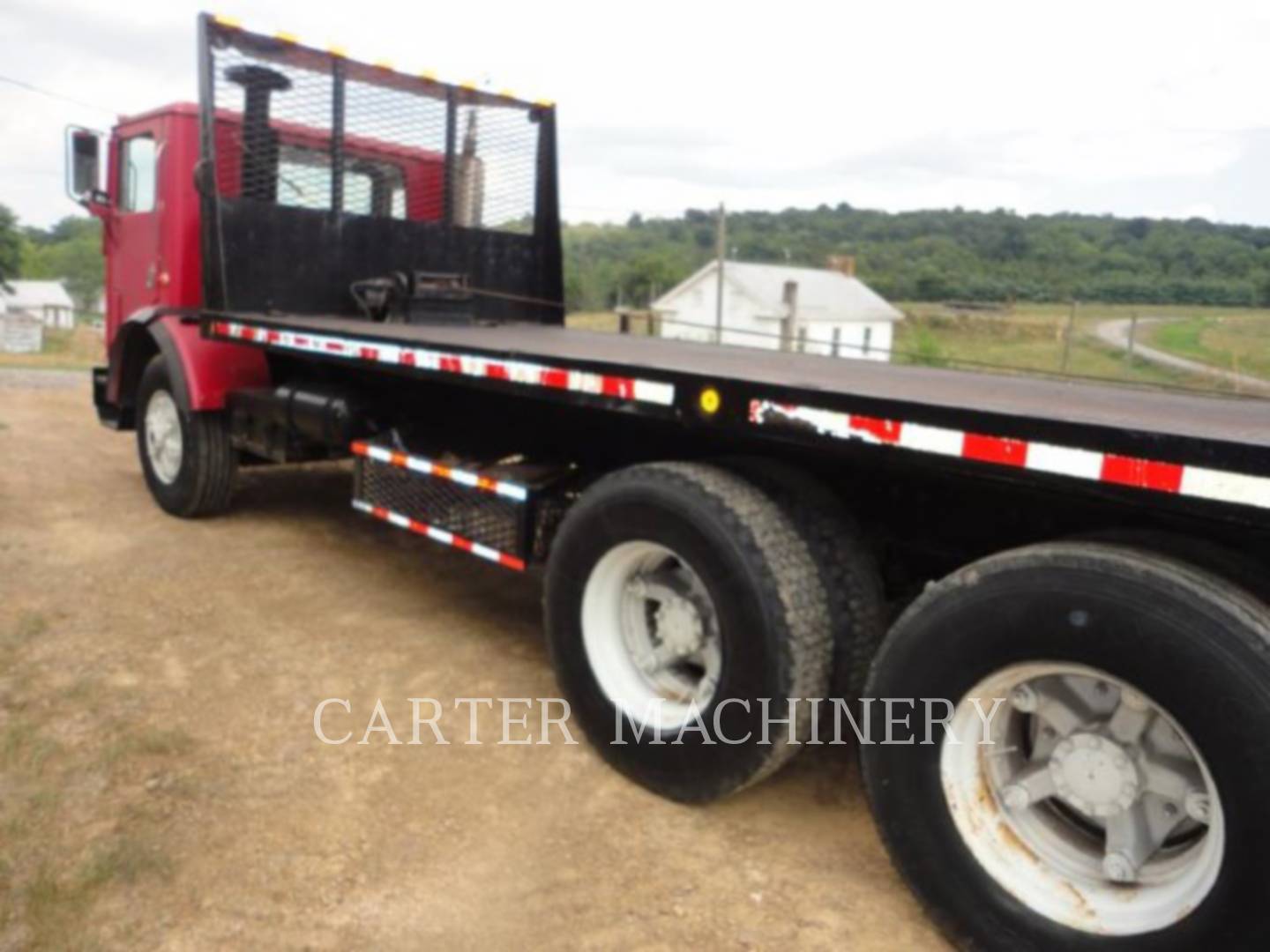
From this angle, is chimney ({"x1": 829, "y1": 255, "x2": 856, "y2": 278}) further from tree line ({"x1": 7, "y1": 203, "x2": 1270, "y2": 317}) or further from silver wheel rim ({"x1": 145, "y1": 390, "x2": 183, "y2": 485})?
silver wheel rim ({"x1": 145, "y1": 390, "x2": 183, "y2": 485})

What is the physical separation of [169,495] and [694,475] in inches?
177

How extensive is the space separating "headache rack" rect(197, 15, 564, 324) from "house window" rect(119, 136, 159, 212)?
1011mm

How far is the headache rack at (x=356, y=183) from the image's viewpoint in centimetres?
573

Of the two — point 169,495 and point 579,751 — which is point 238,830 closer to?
point 579,751

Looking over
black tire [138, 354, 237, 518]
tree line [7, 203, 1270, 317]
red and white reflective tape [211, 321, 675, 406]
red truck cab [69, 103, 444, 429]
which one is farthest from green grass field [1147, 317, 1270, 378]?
black tire [138, 354, 237, 518]

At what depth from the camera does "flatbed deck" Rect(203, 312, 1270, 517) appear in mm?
2205

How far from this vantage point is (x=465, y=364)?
13.3 ft

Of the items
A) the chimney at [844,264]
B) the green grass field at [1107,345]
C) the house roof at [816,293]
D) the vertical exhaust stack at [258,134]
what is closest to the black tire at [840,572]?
the vertical exhaust stack at [258,134]

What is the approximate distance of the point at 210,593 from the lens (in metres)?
5.07

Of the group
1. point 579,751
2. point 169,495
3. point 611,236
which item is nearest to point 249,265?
point 169,495

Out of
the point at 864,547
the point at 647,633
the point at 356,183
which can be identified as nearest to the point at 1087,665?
the point at 864,547

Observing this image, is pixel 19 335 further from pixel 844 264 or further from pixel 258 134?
pixel 258 134

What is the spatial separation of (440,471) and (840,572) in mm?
1940

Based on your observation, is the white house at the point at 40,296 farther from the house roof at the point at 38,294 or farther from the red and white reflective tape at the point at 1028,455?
the red and white reflective tape at the point at 1028,455
